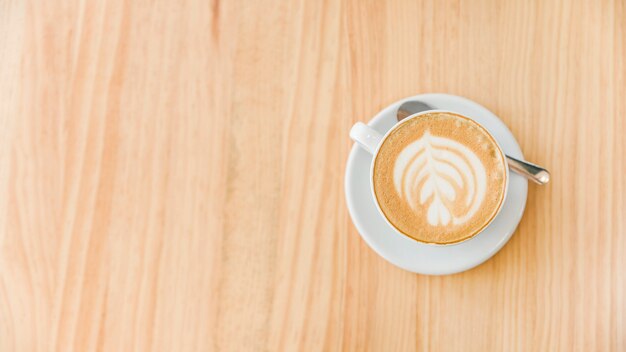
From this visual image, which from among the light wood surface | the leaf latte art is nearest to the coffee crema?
the leaf latte art

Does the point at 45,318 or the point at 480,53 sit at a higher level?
the point at 480,53

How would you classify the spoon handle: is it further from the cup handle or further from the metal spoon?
the cup handle

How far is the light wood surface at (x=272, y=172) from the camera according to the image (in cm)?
78

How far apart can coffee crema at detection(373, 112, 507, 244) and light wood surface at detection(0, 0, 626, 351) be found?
0.35ft

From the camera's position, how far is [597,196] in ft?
2.56

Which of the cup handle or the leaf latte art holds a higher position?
the cup handle

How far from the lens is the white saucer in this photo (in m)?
0.76

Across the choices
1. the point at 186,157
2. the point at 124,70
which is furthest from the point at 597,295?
the point at 124,70

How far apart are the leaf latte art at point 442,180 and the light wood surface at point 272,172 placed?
0.39 ft

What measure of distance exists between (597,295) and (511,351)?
141mm

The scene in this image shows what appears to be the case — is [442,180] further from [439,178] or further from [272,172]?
[272,172]

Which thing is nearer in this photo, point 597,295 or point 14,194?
point 597,295

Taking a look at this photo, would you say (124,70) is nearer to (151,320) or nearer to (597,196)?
(151,320)

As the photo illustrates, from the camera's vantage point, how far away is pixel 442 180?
2.37 feet
